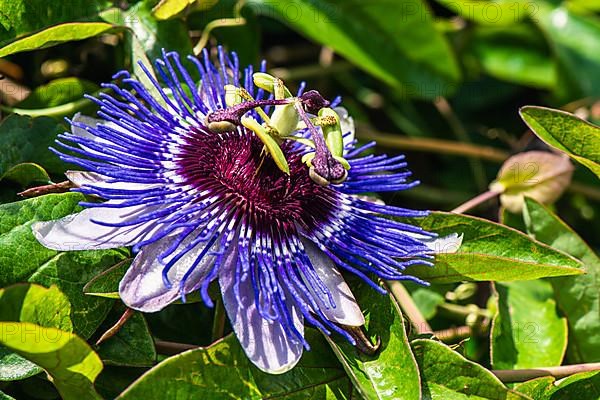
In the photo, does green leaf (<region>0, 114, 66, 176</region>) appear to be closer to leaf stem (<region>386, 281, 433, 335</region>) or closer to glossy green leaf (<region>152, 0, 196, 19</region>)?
glossy green leaf (<region>152, 0, 196, 19</region>)

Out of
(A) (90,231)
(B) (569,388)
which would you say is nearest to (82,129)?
(A) (90,231)

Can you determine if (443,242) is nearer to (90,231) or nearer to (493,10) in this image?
(90,231)

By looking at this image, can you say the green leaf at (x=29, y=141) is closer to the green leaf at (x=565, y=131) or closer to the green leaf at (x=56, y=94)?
the green leaf at (x=56, y=94)

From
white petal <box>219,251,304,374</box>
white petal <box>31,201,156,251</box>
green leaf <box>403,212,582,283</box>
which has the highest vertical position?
white petal <box>31,201,156,251</box>

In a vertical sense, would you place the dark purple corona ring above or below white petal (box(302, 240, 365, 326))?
above

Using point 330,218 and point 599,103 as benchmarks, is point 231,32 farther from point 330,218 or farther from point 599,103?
point 599,103

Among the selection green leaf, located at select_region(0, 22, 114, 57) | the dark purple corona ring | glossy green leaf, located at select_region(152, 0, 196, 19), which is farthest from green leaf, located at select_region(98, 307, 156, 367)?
glossy green leaf, located at select_region(152, 0, 196, 19)

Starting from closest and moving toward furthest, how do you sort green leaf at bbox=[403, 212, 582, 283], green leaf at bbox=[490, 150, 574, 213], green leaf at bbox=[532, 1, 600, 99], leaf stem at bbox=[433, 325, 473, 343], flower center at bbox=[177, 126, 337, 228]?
1. green leaf at bbox=[403, 212, 582, 283]
2. flower center at bbox=[177, 126, 337, 228]
3. leaf stem at bbox=[433, 325, 473, 343]
4. green leaf at bbox=[490, 150, 574, 213]
5. green leaf at bbox=[532, 1, 600, 99]

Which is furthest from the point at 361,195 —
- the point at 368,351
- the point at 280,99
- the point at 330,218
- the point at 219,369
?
the point at 219,369
